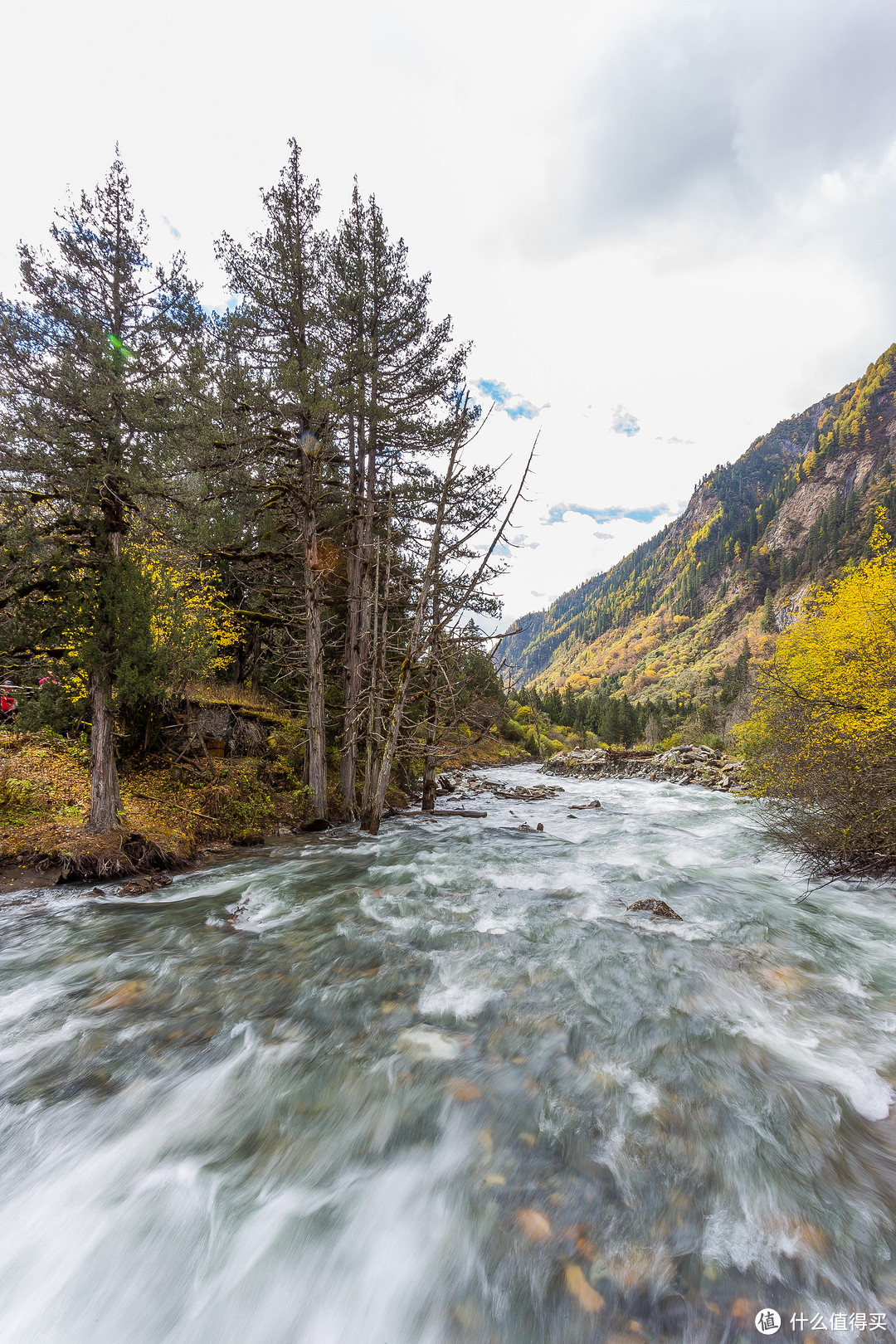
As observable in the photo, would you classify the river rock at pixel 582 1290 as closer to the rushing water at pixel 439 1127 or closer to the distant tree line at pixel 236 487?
the rushing water at pixel 439 1127

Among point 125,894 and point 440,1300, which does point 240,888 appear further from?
point 440,1300

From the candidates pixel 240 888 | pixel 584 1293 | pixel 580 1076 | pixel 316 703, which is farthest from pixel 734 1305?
pixel 316 703

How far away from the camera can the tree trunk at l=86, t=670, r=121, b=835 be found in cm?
841

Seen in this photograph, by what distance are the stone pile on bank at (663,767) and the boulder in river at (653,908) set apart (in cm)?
1906

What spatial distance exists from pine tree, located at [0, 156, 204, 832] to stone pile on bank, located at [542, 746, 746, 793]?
24.9 m

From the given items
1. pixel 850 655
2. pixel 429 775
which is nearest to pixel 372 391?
pixel 429 775

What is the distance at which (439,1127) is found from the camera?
3432 mm

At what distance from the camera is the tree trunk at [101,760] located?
27.6 feet

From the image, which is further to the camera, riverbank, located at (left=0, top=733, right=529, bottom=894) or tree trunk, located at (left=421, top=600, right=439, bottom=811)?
tree trunk, located at (left=421, top=600, right=439, bottom=811)

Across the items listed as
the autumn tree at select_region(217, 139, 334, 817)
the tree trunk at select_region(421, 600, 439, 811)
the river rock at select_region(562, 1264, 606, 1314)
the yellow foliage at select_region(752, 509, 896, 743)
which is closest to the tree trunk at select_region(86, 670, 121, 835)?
Result: the autumn tree at select_region(217, 139, 334, 817)

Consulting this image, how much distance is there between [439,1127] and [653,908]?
4795mm

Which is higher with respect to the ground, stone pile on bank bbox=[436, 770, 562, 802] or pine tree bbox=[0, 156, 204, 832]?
pine tree bbox=[0, 156, 204, 832]

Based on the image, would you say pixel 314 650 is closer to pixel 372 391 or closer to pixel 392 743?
pixel 392 743

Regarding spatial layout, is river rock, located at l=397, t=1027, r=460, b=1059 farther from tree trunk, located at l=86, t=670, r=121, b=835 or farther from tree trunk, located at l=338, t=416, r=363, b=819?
tree trunk, located at l=338, t=416, r=363, b=819
